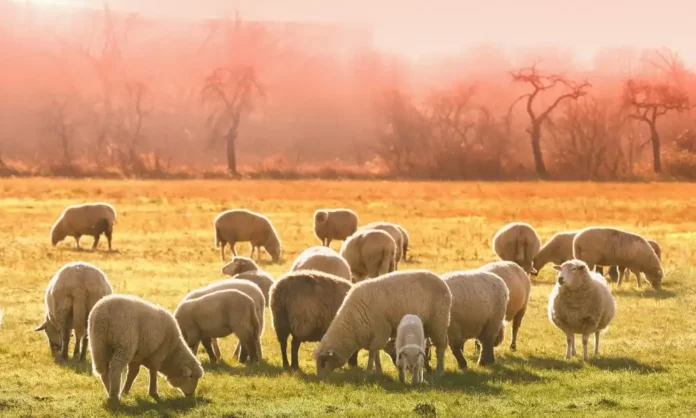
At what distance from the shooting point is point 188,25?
14588 cm

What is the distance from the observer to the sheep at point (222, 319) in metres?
15.5

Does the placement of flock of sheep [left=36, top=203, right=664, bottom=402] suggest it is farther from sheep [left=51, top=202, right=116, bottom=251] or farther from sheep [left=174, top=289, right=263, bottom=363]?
sheep [left=51, top=202, right=116, bottom=251]

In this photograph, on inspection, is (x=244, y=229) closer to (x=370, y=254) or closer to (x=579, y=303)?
(x=370, y=254)

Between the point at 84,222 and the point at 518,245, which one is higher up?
the point at 84,222

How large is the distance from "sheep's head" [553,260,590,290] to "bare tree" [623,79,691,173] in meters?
64.9

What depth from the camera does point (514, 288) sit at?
17.2 m

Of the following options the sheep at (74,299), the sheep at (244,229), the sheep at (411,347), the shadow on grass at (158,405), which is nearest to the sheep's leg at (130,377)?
the shadow on grass at (158,405)

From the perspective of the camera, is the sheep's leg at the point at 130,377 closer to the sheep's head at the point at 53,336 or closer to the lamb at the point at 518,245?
the sheep's head at the point at 53,336

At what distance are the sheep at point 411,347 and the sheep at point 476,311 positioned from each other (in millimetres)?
1699

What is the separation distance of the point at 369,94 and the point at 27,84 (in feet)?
128

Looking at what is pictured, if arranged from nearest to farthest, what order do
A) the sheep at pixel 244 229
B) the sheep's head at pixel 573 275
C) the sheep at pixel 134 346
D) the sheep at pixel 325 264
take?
the sheep at pixel 134 346, the sheep's head at pixel 573 275, the sheep at pixel 325 264, the sheep at pixel 244 229

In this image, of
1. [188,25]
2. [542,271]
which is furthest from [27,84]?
[542,271]

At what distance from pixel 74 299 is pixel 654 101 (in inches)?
2918

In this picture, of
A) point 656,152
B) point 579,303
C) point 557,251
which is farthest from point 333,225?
point 656,152
